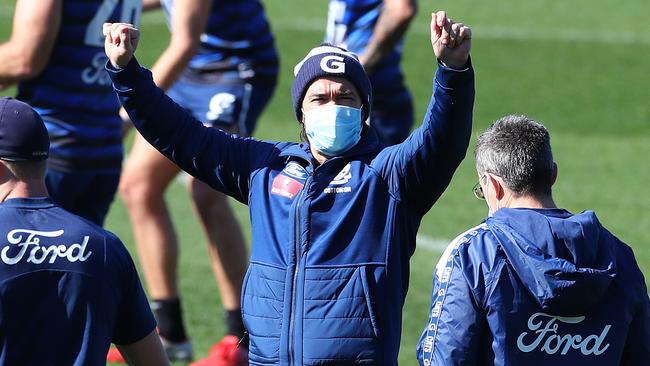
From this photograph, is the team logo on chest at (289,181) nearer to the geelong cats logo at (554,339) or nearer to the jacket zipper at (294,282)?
the jacket zipper at (294,282)

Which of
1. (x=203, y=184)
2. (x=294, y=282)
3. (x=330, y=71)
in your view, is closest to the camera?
(x=294, y=282)

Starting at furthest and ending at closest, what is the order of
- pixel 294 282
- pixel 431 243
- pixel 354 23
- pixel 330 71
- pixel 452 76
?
pixel 431 243
pixel 354 23
pixel 330 71
pixel 294 282
pixel 452 76

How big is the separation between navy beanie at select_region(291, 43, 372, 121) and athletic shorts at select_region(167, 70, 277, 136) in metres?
2.74

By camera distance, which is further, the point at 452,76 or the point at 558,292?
the point at 452,76

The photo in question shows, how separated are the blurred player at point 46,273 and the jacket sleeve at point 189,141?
1.30ft

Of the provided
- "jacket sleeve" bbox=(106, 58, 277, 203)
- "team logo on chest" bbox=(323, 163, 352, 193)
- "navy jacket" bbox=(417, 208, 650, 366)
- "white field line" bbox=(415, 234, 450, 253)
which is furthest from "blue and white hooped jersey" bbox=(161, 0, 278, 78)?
"navy jacket" bbox=(417, 208, 650, 366)

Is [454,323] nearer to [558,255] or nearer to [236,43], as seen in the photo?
[558,255]

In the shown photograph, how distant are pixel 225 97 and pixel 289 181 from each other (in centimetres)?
297

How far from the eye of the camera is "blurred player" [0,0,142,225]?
602 centimetres

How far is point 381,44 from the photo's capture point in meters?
7.64

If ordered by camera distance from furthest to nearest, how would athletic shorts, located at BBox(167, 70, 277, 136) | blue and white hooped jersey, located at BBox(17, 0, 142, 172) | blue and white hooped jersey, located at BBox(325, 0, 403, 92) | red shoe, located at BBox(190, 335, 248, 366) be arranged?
blue and white hooped jersey, located at BBox(325, 0, 403, 92), athletic shorts, located at BBox(167, 70, 277, 136), red shoe, located at BBox(190, 335, 248, 366), blue and white hooped jersey, located at BBox(17, 0, 142, 172)

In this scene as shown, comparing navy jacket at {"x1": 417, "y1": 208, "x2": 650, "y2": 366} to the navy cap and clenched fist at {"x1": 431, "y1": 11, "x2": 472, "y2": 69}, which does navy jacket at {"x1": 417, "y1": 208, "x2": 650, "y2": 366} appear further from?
the navy cap

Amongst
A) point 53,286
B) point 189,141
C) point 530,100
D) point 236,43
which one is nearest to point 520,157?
point 189,141

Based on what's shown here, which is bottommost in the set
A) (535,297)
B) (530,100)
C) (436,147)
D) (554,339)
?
(530,100)
